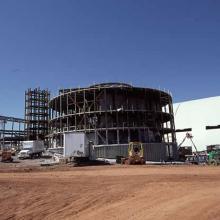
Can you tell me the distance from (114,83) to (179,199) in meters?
54.8

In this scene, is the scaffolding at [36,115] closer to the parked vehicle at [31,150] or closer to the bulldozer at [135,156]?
the parked vehicle at [31,150]

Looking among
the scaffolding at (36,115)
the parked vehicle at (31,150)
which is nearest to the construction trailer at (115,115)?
the parked vehicle at (31,150)

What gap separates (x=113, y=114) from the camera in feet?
206

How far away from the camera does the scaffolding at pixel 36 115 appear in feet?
319

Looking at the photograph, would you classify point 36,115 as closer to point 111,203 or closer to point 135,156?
point 135,156

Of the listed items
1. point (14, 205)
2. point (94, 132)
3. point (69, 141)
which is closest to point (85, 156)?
point (69, 141)

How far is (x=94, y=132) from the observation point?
60.6 meters

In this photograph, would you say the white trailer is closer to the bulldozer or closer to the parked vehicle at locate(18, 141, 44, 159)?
the bulldozer

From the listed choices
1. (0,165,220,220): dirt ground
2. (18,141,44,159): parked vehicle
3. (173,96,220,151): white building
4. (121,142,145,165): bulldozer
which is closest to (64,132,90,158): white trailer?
(121,142,145,165): bulldozer

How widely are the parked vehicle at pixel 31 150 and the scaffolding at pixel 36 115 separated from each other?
108 ft

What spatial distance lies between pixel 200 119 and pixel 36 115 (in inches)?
1783

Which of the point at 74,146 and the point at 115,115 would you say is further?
the point at 115,115

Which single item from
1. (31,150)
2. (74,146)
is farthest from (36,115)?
(74,146)

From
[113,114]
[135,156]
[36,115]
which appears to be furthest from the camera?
[36,115]
